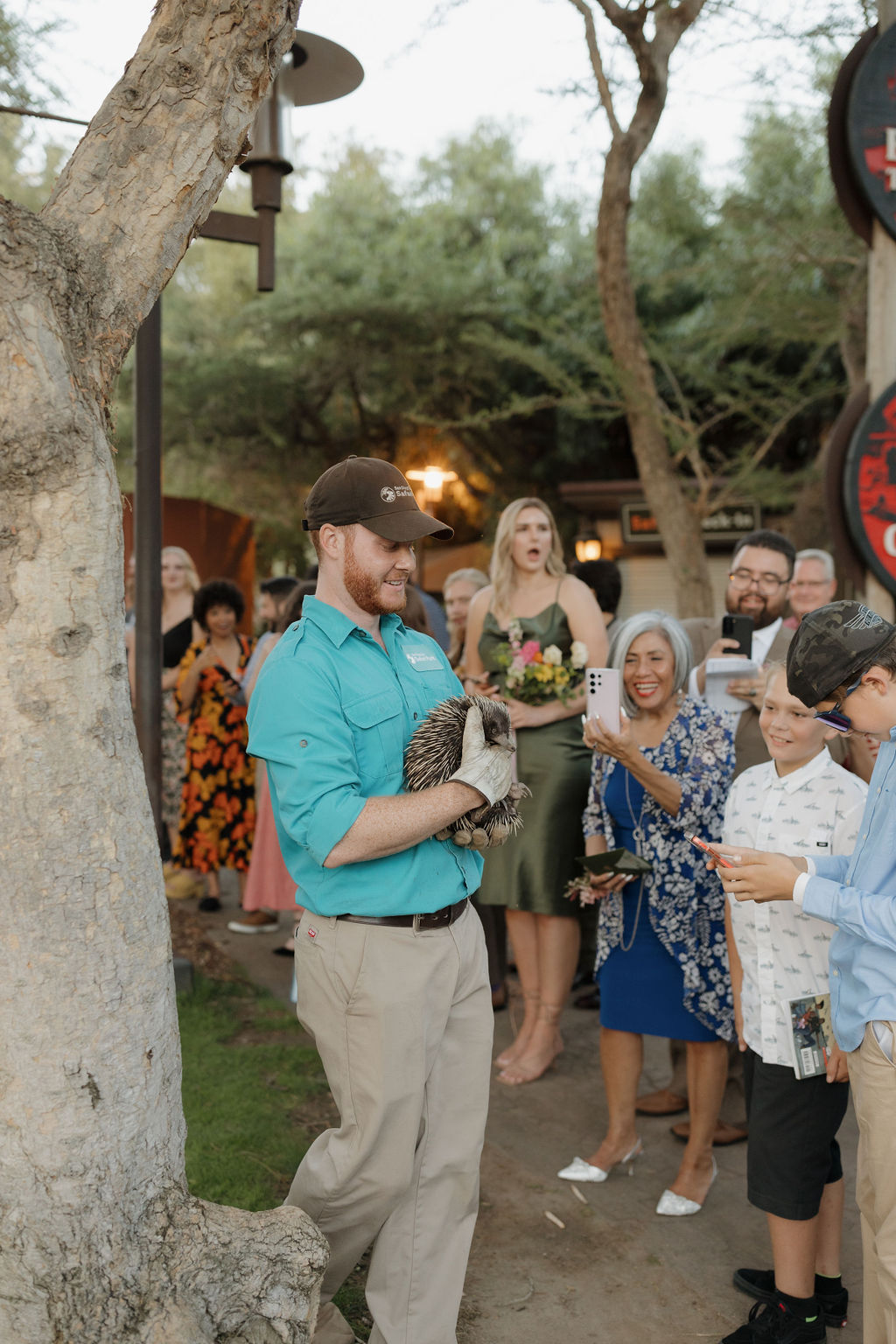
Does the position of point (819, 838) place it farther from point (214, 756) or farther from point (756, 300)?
point (756, 300)

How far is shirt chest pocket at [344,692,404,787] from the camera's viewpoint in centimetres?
252

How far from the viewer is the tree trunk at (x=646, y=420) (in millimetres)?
9117

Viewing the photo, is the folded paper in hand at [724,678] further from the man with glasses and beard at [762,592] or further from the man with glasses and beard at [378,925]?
the man with glasses and beard at [378,925]

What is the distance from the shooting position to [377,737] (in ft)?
8.36

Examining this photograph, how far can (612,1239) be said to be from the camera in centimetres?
345

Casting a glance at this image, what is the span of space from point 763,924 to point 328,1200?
1314mm

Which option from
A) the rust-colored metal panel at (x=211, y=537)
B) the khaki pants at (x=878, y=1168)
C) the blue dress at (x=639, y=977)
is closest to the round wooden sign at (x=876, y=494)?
the blue dress at (x=639, y=977)

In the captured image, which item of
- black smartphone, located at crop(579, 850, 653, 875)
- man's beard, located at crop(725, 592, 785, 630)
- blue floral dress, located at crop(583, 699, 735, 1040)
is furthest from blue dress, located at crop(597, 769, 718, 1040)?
man's beard, located at crop(725, 592, 785, 630)

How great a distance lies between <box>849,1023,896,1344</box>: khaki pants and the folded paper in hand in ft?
6.60

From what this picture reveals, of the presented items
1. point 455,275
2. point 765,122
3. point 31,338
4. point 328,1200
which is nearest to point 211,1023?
point 328,1200

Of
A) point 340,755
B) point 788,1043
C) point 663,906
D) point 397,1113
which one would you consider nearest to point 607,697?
point 663,906

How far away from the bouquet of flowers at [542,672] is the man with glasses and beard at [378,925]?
6.75 ft

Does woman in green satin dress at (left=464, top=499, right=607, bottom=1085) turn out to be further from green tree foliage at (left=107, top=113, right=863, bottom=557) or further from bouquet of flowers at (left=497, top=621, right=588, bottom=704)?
green tree foliage at (left=107, top=113, right=863, bottom=557)

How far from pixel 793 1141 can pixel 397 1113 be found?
1.09 metres
